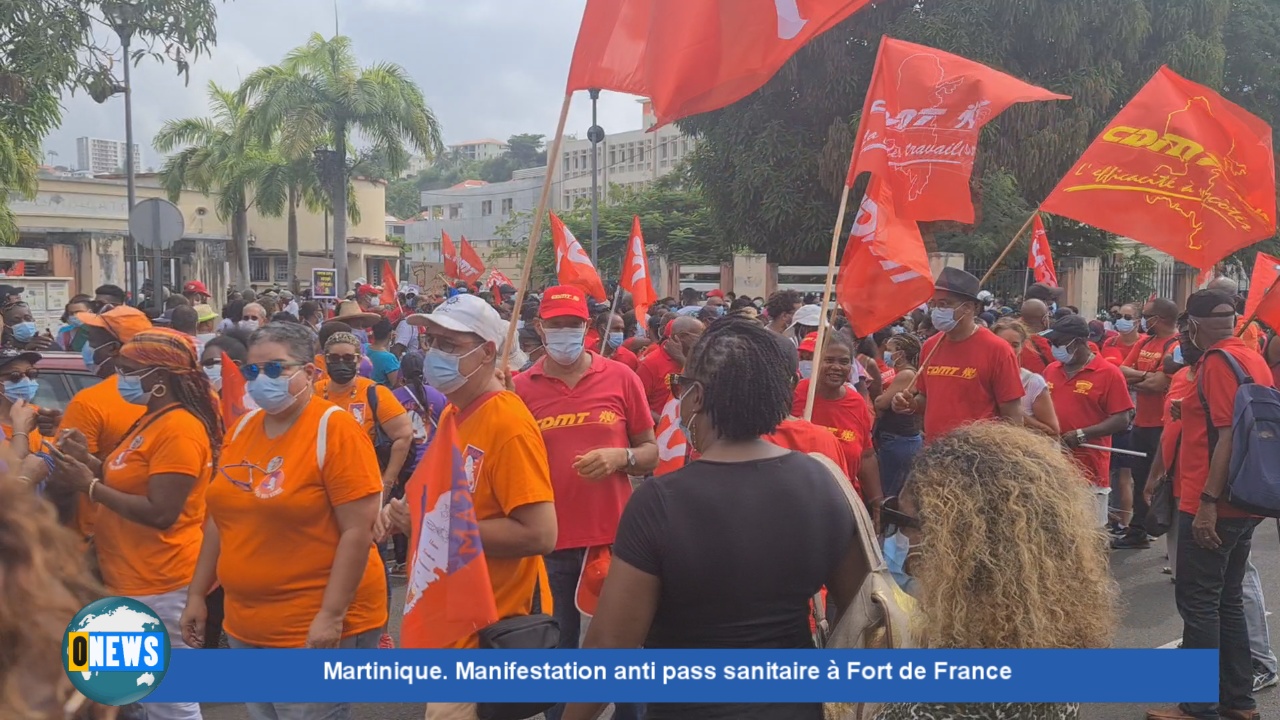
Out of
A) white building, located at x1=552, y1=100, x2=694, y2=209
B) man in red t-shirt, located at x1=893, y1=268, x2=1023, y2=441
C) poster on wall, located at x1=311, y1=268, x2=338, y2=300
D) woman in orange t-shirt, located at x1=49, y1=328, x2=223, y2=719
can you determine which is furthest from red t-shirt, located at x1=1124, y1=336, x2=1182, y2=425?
white building, located at x1=552, y1=100, x2=694, y2=209

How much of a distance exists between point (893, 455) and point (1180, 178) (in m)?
2.44

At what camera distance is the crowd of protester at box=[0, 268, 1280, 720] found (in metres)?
2.37

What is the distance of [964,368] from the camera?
230 inches

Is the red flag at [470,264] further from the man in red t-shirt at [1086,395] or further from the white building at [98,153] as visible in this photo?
the white building at [98,153]

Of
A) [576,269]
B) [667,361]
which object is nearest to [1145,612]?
[667,361]

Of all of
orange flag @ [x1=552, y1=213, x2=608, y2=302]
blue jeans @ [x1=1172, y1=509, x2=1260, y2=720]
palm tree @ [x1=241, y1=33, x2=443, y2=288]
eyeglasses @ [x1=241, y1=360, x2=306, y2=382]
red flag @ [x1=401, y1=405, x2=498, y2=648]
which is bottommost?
blue jeans @ [x1=1172, y1=509, x2=1260, y2=720]

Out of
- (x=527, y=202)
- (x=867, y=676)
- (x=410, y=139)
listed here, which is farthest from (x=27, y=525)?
(x=527, y=202)

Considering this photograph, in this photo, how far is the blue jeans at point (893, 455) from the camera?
23.2 ft

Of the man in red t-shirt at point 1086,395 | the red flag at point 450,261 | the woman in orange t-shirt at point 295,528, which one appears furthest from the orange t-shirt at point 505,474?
the red flag at point 450,261

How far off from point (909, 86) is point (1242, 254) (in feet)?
91.6

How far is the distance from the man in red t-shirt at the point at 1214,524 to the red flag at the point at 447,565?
3.35 m

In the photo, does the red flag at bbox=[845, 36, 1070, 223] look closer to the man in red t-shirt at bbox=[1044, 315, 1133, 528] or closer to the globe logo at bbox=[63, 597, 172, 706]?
the man in red t-shirt at bbox=[1044, 315, 1133, 528]

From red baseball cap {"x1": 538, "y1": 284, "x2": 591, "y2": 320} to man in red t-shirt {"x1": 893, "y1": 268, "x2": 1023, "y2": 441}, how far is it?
2082 millimetres

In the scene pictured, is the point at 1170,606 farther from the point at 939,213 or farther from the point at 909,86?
the point at 909,86
